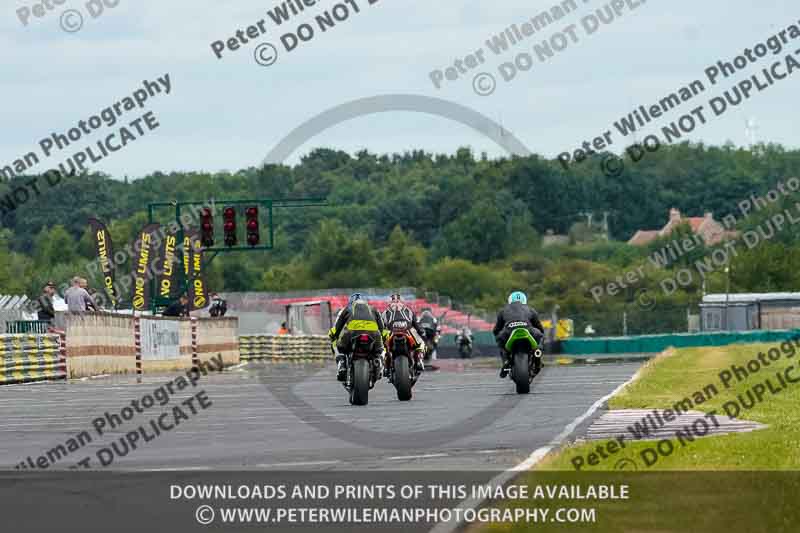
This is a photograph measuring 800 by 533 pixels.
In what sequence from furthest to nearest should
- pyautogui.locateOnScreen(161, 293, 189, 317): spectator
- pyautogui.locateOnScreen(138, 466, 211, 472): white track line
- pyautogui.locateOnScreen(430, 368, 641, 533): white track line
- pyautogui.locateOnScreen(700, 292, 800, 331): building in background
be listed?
1. pyautogui.locateOnScreen(700, 292, 800, 331): building in background
2. pyautogui.locateOnScreen(161, 293, 189, 317): spectator
3. pyautogui.locateOnScreen(138, 466, 211, 472): white track line
4. pyautogui.locateOnScreen(430, 368, 641, 533): white track line

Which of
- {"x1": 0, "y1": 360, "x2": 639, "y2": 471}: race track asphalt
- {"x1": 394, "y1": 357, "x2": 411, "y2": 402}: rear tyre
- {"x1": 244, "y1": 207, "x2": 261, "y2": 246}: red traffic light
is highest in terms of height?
{"x1": 244, "y1": 207, "x2": 261, "y2": 246}: red traffic light

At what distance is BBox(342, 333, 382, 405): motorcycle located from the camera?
74.7 ft

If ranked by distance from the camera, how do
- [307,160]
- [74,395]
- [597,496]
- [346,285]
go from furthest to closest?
1. [307,160]
2. [346,285]
3. [74,395]
4. [597,496]

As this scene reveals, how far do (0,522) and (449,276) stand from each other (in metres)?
126

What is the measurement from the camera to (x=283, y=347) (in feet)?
196

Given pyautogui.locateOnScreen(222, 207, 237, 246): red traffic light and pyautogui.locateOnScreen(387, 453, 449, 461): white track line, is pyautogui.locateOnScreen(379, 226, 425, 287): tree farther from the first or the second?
pyautogui.locateOnScreen(387, 453, 449, 461): white track line

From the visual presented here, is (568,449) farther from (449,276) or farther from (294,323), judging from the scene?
(449,276)

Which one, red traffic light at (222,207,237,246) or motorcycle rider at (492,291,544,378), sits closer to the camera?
motorcycle rider at (492,291,544,378)

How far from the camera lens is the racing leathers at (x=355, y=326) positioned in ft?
75.0

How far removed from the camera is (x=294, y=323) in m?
71.7

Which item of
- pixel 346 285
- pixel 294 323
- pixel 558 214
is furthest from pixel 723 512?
pixel 558 214

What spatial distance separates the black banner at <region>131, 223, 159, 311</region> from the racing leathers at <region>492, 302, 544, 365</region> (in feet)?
85.2
